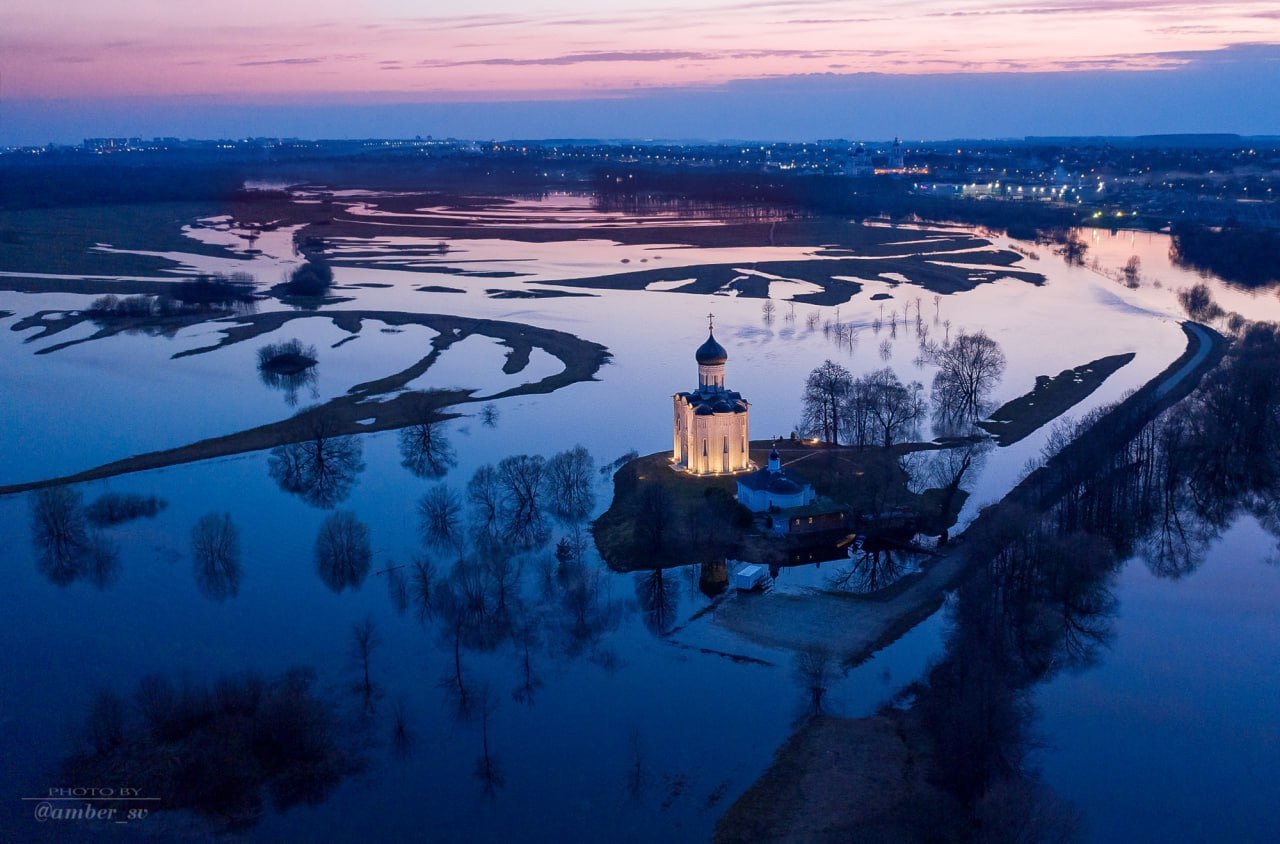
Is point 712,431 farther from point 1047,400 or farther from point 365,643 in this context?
point 1047,400

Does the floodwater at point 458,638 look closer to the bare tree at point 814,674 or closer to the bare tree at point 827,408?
the bare tree at point 814,674

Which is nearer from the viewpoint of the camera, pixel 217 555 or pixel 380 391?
pixel 217 555

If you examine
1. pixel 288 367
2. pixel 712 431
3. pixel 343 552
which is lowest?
pixel 343 552

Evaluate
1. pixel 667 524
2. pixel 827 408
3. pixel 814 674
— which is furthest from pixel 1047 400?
pixel 814 674

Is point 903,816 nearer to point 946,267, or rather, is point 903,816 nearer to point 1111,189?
point 946,267

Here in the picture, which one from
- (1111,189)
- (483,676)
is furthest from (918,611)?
(1111,189)

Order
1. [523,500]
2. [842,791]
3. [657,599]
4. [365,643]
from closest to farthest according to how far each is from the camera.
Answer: [842,791] → [365,643] → [657,599] → [523,500]

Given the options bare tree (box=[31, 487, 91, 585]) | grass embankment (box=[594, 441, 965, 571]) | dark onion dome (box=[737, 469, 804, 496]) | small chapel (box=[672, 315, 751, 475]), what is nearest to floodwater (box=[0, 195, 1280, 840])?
bare tree (box=[31, 487, 91, 585])

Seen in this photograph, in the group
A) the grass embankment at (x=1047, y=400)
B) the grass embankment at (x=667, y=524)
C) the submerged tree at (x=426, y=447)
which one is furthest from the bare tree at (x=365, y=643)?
the grass embankment at (x=1047, y=400)
